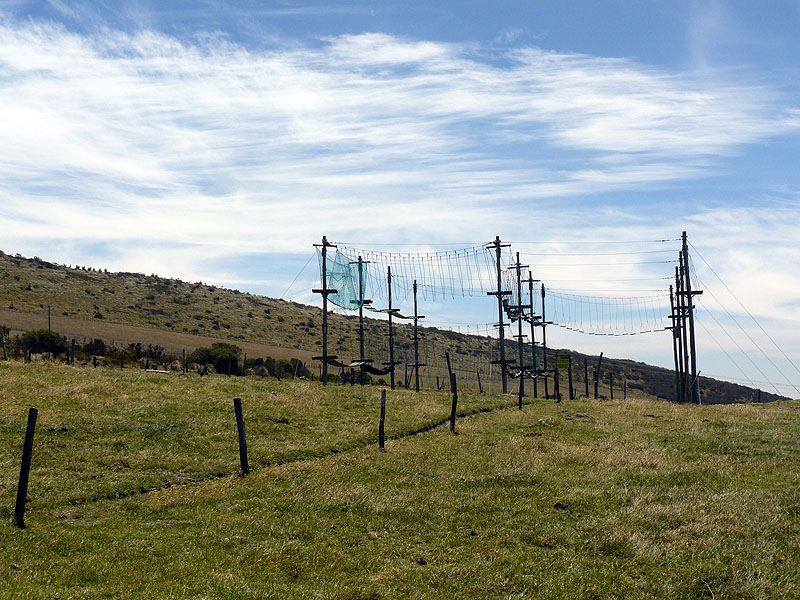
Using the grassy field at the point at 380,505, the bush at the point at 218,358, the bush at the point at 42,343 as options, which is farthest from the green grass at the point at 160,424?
the bush at the point at 218,358

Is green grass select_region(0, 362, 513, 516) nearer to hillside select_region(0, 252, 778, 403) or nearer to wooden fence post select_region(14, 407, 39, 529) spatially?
wooden fence post select_region(14, 407, 39, 529)

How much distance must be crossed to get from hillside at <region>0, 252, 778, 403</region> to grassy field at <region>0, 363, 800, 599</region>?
56.9 meters

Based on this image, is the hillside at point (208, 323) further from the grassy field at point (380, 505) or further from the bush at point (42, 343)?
the grassy field at point (380, 505)

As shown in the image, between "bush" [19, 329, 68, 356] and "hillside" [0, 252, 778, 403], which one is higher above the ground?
"hillside" [0, 252, 778, 403]

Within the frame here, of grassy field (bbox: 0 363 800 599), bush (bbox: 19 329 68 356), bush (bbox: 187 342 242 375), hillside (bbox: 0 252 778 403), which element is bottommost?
grassy field (bbox: 0 363 800 599)

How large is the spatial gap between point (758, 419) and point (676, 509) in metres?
24.1

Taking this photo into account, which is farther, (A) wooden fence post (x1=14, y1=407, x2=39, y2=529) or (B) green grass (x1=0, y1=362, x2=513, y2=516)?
(B) green grass (x1=0, y1=362, x2=513, y2=516)

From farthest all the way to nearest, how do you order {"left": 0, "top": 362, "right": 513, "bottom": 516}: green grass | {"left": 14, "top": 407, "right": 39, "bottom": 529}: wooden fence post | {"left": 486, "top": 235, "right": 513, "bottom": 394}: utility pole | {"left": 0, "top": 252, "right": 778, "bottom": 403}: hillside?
{"left": 0, "top": 252, "right": 778, "bottom": 403}: hillside, {"left": 486, "top": 235, "right": 513, "bottom": 394}: utility pole, {"left": 0, "top": 362, "right": 513, "bottom": 516}: green grass, {"left": 14, "top": 407, "right": 39, "bottom": 529}: wooden fence post

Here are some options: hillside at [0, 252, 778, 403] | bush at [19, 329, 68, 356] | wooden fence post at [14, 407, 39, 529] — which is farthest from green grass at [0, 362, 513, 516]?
hillside at [0, 252, 778, 403]

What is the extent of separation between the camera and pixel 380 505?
21.0 m

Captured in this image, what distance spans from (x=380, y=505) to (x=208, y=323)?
102 meters

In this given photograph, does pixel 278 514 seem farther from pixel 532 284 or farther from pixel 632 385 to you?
pixel 632 385

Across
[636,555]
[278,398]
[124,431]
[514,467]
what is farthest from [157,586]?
[278,398]

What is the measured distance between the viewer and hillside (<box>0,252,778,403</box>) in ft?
323
